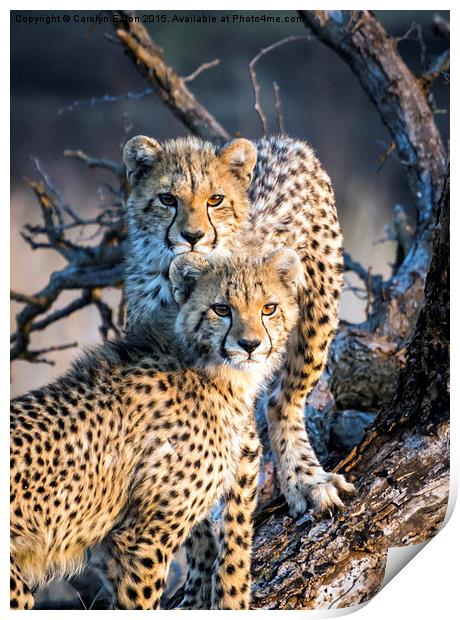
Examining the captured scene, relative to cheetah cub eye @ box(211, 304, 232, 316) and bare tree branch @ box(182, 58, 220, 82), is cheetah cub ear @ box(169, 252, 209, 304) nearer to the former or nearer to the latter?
cheetah cub eye @ box(211, 304, 232, 316)

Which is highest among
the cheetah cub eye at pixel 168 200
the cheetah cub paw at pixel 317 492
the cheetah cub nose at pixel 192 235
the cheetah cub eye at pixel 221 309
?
the cheetah cub eye at pixel 168 200

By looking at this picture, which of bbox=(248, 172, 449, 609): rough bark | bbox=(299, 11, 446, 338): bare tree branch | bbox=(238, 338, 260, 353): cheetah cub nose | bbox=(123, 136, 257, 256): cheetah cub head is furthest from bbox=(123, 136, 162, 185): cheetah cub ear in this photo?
bbox=(248, 172, 449, 609): rough bark

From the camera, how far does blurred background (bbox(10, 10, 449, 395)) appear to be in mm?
3047

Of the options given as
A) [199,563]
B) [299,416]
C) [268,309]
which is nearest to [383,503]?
[299,416]

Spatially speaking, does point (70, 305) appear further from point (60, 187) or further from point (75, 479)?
point (75, 479)

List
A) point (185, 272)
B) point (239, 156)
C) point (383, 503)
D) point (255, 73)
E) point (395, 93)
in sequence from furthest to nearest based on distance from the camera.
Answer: point (395, 93) → point (255, 73) → point (383, 503) → point (239, 156) → point (185, 272)

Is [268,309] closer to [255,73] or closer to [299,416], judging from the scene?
[299,416]

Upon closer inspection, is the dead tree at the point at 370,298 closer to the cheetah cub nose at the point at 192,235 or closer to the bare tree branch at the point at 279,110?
the bare tree branch at the point at 279,110

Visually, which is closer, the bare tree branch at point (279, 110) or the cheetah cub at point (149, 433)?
the cheetah cub at point (149, 433)

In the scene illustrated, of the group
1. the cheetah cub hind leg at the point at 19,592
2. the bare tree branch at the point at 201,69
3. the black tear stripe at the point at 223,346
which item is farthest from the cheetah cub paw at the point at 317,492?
the bare tree branch at the point at 201,69

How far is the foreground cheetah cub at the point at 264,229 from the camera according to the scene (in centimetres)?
284

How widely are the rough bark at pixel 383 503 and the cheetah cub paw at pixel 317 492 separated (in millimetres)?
34

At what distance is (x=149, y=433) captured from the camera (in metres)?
2.70

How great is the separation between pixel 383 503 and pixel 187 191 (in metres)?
1.08
